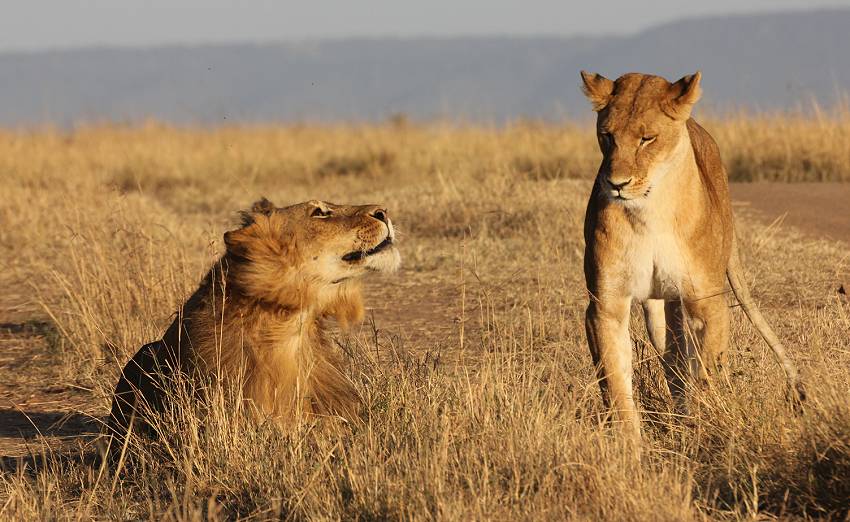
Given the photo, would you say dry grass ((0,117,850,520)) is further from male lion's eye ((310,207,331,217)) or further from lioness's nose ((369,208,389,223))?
male lion's eye ((310,207,331,217))

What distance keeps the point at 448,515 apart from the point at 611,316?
4.88 feet

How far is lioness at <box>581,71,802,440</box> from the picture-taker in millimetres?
4941

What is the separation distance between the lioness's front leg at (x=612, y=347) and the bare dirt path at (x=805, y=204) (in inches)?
200

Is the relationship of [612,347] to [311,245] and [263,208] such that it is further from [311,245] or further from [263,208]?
[263,208]

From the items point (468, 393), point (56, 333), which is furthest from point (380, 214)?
point (56, 333)

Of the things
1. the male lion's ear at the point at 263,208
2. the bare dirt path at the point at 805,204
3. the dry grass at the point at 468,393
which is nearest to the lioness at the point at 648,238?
the dry grass at the point at 468,393

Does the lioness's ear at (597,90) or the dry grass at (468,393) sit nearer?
the dry grass at (468,393)

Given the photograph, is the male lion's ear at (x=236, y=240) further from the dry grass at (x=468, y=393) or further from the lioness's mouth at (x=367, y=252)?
the dry grass at (x=468, y=393)

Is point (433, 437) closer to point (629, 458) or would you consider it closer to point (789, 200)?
point (629, 458)

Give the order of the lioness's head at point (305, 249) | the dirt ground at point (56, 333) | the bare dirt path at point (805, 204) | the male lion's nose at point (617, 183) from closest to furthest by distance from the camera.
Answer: the male lion's nose at point (617, 183) < the lioness's head at point (305, 249) < the dirt ground at point (56, 333) < the bare dirt path at point (805, 204)

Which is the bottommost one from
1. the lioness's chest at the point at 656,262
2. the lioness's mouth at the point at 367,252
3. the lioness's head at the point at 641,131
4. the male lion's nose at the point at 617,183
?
the lioness's chest at the point at 656,262

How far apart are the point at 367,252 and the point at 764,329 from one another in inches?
67.3

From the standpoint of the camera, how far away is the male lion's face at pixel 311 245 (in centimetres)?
490

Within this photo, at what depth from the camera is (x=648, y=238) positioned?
501 centimetres
